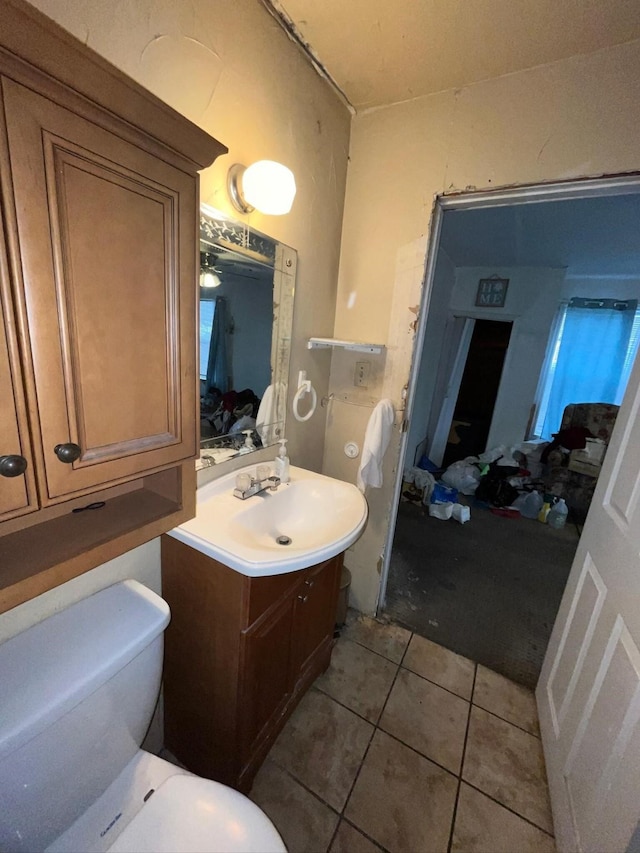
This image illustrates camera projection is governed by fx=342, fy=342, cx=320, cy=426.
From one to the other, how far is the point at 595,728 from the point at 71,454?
1478 mm

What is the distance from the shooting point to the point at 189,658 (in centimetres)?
103

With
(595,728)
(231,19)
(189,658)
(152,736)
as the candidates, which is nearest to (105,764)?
(189,658)

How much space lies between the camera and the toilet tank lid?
604 mm

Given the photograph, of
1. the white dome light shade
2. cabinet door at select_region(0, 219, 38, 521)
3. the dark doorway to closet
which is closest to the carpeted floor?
the dark doorway to closet

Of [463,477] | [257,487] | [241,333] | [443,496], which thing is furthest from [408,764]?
[463,477]

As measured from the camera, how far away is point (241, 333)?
3.85 feet

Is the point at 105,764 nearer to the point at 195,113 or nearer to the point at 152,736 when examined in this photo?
the point at 152,736

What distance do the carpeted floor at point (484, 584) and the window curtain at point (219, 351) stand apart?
1.58 m

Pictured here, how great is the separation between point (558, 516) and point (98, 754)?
3.35 metres

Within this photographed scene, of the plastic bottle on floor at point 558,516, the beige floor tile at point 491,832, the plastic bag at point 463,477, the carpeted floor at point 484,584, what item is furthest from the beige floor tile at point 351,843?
the plastic bag at point 463,477

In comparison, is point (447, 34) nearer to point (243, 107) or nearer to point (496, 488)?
point (243, 107)

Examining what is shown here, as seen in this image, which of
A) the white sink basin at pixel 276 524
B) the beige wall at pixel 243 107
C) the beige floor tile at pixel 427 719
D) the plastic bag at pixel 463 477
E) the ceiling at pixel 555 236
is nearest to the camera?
the beige wall at pixel 243 107

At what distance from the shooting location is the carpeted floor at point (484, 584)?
175cm

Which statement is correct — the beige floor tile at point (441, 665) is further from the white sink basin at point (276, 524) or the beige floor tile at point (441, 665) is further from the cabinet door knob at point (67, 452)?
the cabinet door knob at point (67, 452)
